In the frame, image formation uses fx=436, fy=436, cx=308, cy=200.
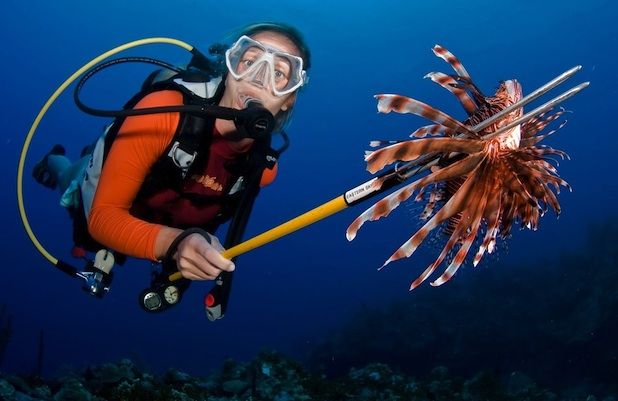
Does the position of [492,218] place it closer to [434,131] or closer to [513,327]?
[434,131]

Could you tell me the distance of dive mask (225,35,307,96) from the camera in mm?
2965

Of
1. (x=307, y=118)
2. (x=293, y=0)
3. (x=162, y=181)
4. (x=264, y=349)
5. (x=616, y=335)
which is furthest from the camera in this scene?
(x=307, y=118)

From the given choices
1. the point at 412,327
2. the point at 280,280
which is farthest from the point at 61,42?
the point at 412,327

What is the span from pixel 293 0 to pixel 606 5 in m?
45.3

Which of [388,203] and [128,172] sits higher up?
[128,172]

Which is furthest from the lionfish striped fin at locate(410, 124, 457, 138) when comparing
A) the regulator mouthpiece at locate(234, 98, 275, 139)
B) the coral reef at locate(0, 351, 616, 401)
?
the coral reef at locate(0, 351, 616, 401)

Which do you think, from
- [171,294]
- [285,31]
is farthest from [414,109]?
[285,31]

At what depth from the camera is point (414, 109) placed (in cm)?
135

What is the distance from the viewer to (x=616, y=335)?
10945 mm

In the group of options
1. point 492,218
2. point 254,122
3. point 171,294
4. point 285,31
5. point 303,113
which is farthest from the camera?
point 303,113

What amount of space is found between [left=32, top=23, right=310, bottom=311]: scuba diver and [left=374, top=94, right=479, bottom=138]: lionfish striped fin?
974 mm

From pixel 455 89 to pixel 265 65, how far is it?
1.70 m

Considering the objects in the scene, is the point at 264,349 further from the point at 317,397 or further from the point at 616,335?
the point at 616,335

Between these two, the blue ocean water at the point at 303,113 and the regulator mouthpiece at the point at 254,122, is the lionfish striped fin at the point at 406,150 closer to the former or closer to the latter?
the regulator mouthpiece at the point at 254,122
